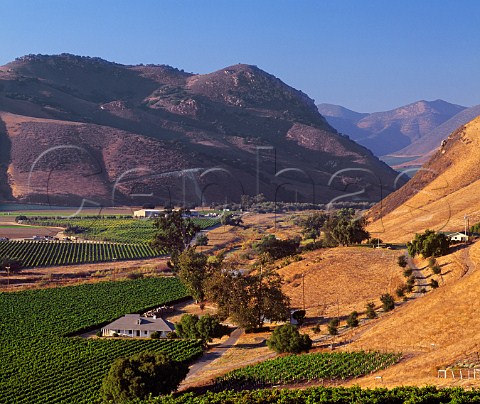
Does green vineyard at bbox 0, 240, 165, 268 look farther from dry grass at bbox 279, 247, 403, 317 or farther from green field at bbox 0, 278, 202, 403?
dry grass at bbox 279, 247, 403, 317

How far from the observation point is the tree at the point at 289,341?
51000mm

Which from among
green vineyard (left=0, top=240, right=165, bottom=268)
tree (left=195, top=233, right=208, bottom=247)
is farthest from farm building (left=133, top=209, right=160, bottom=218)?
tree (left=195, top=233, right=208, bottom=247)

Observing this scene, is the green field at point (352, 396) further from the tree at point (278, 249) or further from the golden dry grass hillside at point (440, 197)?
the tree at point (278, 249)

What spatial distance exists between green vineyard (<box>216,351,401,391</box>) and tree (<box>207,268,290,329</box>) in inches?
496

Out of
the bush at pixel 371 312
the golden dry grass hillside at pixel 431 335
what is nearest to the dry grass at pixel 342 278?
the bush at pixel 371 312

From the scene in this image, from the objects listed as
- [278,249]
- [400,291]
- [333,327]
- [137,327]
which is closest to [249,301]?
[333,327]

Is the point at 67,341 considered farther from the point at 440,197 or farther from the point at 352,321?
the point at 440,197

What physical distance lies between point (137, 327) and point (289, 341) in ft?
54.5

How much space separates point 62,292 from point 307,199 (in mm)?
121791

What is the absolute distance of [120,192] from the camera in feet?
623

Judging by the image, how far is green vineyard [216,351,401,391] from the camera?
43.5 metres

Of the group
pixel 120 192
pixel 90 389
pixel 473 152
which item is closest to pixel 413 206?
pixel 473 152

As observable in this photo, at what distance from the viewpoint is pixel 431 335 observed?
4738 centimetres

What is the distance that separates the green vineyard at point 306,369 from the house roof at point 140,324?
51.8 feet
